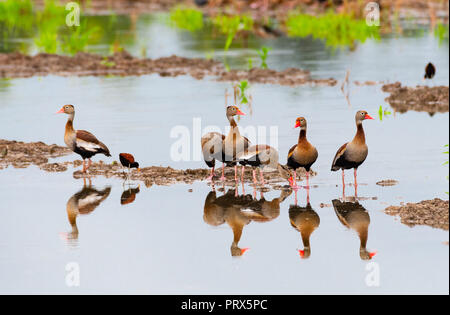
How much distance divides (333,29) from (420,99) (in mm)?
16498

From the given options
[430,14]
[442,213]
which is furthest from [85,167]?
[430,14]

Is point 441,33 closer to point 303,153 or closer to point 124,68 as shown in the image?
point 124,68

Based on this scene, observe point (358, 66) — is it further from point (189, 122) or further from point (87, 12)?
point (87, 12)

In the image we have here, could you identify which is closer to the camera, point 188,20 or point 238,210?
point 238,210

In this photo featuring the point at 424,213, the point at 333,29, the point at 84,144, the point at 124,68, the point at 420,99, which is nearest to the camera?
the point at 424,213

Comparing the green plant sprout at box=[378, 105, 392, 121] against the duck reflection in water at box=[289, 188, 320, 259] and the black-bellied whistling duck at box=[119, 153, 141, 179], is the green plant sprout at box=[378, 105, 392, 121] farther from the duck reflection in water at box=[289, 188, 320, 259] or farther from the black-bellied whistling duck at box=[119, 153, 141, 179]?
the duck reflection in water at box=[289, 188, 320, 259]

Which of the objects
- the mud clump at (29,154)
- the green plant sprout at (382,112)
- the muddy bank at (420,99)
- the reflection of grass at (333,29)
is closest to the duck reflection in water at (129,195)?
the mud clump at (29,154)

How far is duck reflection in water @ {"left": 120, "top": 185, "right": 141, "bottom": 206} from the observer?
1329 cm

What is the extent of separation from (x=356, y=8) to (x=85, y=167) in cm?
2671

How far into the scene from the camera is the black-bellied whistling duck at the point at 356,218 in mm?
11078

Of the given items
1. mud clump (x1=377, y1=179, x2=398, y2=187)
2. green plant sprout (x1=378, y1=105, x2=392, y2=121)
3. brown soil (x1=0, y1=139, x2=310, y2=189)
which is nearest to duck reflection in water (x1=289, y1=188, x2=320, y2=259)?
brown soil (x1=0, y1=139, x2=310, y2=189)

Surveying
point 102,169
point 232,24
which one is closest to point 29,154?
point 102,169

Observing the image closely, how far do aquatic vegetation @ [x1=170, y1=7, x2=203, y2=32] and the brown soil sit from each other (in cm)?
2495

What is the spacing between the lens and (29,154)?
1652 cm
